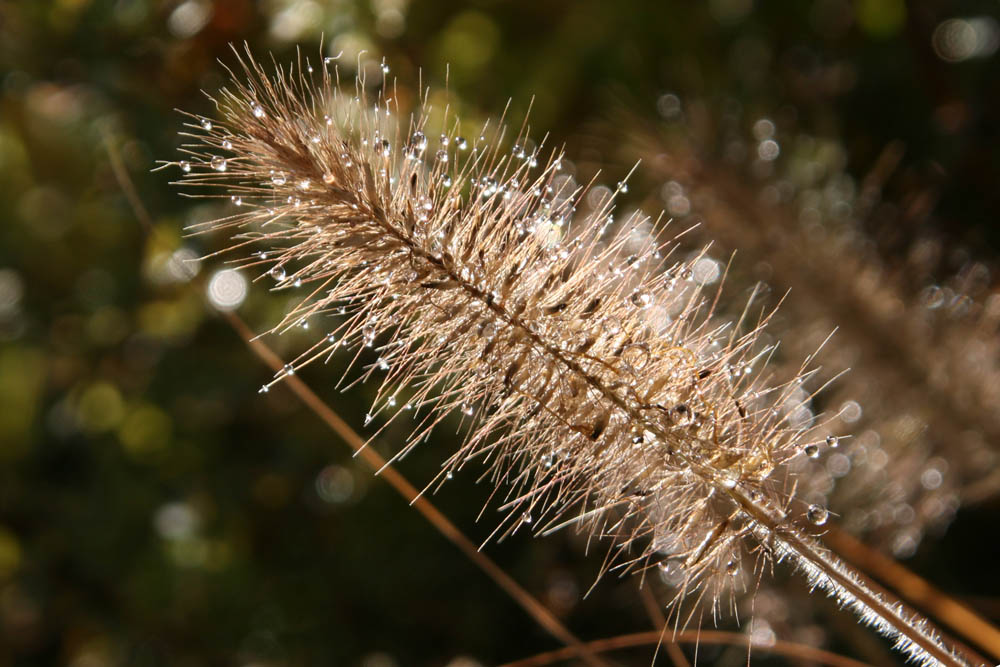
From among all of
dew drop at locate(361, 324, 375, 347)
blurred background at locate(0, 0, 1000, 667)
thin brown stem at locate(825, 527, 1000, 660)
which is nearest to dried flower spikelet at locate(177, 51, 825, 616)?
dew drop at locate(361, 324, 375, 347)

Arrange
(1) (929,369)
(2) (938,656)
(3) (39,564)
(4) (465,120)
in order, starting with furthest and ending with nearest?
(3) (39,564) < (4) (465,120) < (1) (929,369) < (2) (938,656)

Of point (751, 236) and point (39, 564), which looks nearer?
point (751, 236)

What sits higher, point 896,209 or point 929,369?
point 896,209

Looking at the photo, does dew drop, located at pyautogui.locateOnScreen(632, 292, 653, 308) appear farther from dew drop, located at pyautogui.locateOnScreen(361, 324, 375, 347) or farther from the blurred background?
the blurred background

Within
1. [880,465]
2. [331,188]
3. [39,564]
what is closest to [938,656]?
[331,188]

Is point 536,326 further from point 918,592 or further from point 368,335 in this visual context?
point 918,592

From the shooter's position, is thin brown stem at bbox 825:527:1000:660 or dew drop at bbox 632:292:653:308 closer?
dew drop at bbox 632:292:653:308

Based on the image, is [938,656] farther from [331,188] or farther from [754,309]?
[754,309]

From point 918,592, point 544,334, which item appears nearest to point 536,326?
point 544,334
